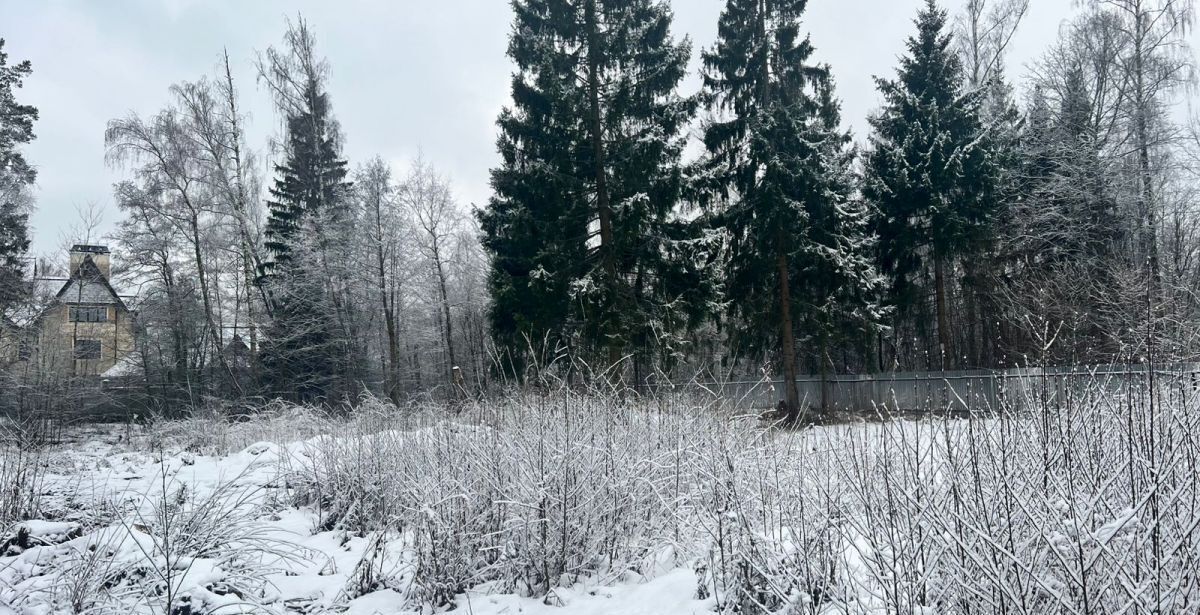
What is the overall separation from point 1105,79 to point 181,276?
993 inches

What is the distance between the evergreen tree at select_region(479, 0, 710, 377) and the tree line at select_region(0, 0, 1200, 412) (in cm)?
6

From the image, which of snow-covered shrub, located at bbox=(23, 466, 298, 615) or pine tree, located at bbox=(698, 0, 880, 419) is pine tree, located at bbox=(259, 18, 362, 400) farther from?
snow-covered shrub, located at bbox=(23, 466, 298, 615)

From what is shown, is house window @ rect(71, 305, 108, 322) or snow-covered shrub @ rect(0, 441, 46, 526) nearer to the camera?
snow-covered shrub @ rect(0, 441, 46, 526)

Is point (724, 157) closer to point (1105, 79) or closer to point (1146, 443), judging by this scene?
point (1105, 79)

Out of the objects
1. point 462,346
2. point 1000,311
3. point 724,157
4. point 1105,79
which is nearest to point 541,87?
point 724,157

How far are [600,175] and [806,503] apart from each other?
42.3 feet

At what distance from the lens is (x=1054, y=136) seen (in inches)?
722

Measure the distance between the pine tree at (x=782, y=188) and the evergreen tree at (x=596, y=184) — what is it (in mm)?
1550

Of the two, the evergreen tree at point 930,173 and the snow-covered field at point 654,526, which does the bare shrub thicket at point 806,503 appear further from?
the evergreen tree at point 930,173

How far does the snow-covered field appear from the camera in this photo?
8.75 ft

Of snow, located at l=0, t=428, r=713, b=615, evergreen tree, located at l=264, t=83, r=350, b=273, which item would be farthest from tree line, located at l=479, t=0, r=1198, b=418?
snow, located at l=0, t=428, r=713, b=615

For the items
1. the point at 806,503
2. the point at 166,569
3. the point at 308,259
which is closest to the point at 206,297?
the point at 308,259

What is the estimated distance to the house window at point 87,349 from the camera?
A: 2387cm

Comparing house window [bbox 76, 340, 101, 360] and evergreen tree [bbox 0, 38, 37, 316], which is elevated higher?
evergreen tree [bbox 0, 38, 37, 316]
